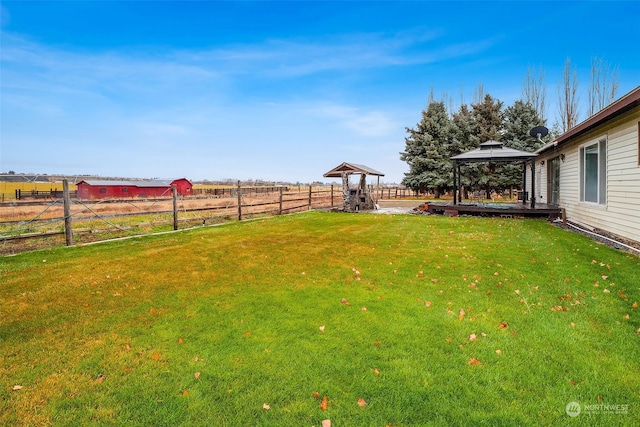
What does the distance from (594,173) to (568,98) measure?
31.1m

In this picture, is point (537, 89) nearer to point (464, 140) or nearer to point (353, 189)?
point (464, 140)

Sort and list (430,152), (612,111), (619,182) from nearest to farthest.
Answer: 1. (612,111)
2. (619,182)
3. (430,152)

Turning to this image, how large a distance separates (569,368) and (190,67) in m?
23.8

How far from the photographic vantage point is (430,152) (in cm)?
3042

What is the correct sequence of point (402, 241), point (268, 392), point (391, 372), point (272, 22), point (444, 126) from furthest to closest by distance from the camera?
1. point (444, 126)
2. point (272, 22)
3. point (402, 241)
4. point (391, 372)
5. point (268, 392)

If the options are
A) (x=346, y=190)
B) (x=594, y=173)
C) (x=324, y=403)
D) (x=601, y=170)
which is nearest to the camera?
(x=324, y=403)

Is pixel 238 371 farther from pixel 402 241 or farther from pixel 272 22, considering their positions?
pixel 272 22

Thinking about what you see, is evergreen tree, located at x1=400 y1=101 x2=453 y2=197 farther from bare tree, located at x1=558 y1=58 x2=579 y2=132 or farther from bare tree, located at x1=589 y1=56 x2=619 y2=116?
bare tree, located at x1=589 y1=56 x2=619 y2=116

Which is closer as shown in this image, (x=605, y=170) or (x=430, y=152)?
(x=605, y=170)

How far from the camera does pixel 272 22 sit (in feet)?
58.7

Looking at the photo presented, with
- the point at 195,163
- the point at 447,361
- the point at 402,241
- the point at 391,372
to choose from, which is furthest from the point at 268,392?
the point at 195,163

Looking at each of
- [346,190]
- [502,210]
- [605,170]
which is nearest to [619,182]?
[605,170]

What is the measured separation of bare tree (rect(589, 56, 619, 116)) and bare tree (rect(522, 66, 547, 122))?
4.28 meters

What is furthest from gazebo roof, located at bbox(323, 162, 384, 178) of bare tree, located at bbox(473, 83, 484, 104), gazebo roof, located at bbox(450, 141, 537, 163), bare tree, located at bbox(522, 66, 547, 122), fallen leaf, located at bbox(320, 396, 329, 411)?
bare tree, located at bbox(522, 66, 547, 122)
